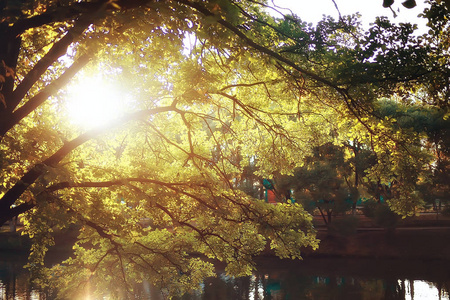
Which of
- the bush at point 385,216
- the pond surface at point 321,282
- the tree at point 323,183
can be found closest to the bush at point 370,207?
the bush at point 385,216

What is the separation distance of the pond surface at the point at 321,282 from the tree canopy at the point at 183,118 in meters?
9.34

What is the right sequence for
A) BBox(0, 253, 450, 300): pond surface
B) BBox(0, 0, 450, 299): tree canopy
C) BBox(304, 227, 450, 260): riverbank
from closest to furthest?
BBox(0, 0, 450, 299): tree canopy, BBox(0, 253, 450, 300): pond surface, BBox(304, 227, 450, 260): riverbank

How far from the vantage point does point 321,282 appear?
23.4 meters

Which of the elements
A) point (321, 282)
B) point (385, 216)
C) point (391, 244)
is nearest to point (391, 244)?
point (391, 244)

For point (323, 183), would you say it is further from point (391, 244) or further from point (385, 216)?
point (391, 244)

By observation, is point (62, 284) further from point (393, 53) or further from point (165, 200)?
point (393, 53)

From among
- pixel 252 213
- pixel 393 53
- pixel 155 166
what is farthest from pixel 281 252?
pixel 393 53

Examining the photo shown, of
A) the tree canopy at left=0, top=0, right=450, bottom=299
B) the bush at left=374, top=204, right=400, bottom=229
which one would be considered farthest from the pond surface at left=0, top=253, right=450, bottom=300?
the tree canopy at left=0, top=0, right=450, bottom=299

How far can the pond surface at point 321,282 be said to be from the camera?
811 inches

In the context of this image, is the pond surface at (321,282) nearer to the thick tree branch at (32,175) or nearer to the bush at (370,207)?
the bush at (370,207)

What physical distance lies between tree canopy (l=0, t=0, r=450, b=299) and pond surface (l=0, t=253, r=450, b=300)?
30.6ft

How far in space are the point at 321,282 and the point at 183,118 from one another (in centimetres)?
1711

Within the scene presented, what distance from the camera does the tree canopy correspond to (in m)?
6.70

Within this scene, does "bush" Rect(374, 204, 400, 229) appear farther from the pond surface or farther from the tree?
the pond surface
